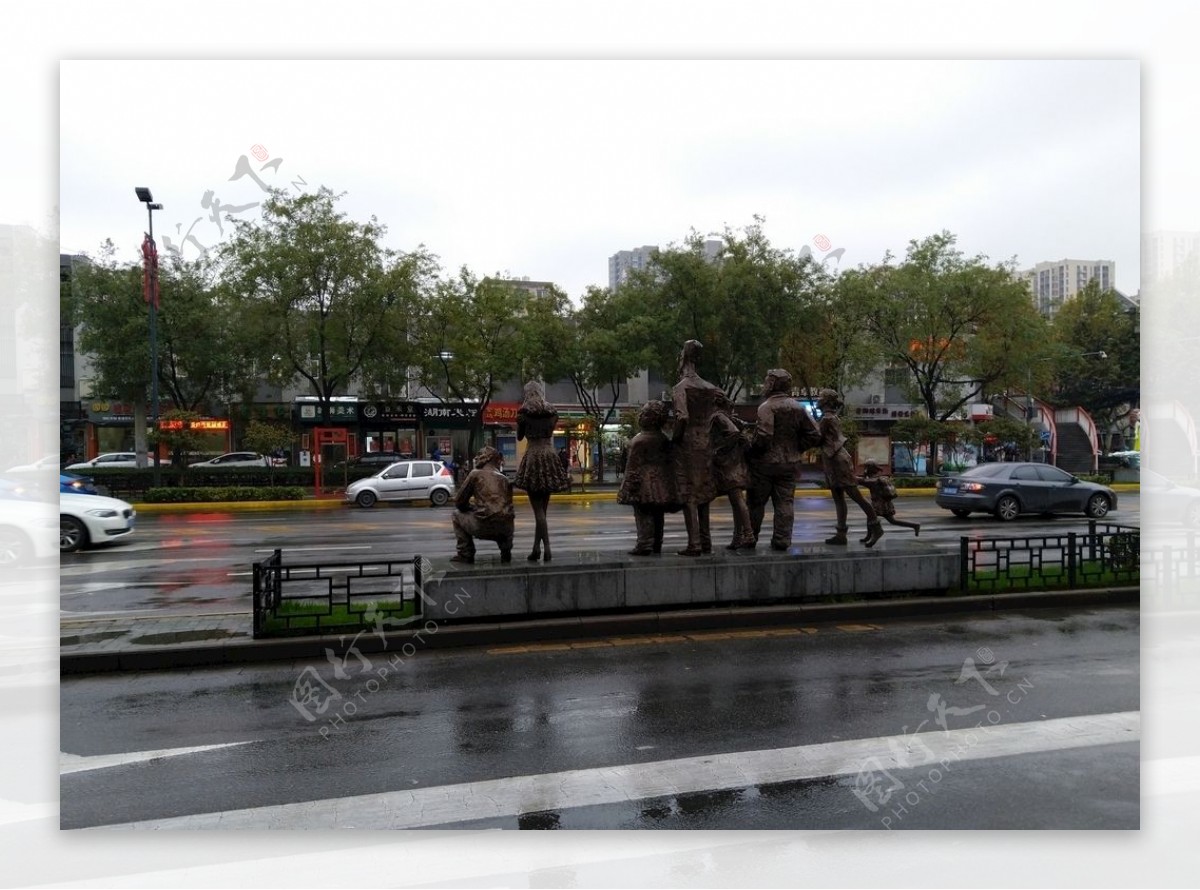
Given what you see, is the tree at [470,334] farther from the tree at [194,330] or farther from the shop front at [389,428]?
the shop front at [389,428]

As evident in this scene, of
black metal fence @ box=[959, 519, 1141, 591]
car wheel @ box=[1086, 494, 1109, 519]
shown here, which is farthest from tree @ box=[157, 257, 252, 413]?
black metal fence @ box=[959, 519, 1141, 591]

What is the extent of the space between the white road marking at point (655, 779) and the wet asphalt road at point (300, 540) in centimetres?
515

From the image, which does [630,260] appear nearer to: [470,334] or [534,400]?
[470,334]

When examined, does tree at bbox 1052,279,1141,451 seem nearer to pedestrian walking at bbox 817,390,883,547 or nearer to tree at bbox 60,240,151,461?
pedestrian walking at bbox 817,390,883,547

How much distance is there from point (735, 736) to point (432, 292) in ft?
93.9

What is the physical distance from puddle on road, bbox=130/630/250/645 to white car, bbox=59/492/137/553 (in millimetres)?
8405

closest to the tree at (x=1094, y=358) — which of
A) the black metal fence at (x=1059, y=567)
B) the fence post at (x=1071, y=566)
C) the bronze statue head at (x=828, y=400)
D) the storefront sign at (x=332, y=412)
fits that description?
the black metal fence at (x=1059, y=567)

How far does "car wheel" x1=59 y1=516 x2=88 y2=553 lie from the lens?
15.4m

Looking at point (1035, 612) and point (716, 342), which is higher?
point (716, 342)

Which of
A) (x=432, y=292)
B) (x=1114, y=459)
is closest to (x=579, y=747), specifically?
(x=432, y=292)

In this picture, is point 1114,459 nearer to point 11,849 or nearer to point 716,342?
point 716,342

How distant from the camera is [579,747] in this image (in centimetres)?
561

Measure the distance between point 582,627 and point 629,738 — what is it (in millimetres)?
3002

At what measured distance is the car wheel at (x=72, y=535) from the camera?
1538 centimetres
